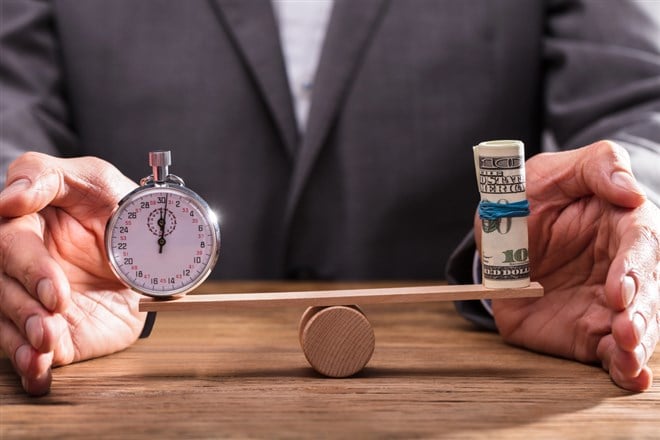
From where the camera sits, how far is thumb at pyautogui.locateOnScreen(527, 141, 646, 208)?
130 centimetres

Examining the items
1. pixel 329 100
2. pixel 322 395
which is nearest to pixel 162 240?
pixel 322 395

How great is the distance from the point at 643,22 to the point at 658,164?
0.58 m

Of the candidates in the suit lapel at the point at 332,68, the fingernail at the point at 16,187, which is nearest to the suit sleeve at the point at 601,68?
the suit lapel at the point at 332,68

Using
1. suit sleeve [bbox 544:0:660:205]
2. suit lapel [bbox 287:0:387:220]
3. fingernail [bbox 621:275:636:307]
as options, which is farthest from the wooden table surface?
suit sleeve [bbox 544:0:660:205]

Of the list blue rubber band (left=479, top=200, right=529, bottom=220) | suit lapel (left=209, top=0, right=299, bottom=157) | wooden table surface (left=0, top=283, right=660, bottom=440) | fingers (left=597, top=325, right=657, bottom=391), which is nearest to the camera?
wooden table surface (left=0, top=283, right=660, bottom=440)

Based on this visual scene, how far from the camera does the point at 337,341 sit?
130 cm

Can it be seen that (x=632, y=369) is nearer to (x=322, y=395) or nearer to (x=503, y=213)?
(x=503, y=213)

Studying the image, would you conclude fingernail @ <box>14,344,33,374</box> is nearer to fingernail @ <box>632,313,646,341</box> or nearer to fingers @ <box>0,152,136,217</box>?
fingers @ <box>0,152,136,217</box>

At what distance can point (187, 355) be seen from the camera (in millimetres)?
1415

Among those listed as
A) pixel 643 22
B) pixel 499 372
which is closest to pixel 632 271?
pixel 499 372

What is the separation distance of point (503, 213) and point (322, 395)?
39 cm

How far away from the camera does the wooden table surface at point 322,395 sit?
1060 millimetres

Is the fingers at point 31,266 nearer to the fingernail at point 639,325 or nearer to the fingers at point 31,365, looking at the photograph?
the fingers at point 31,365

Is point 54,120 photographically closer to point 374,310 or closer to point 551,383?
point 374,310
